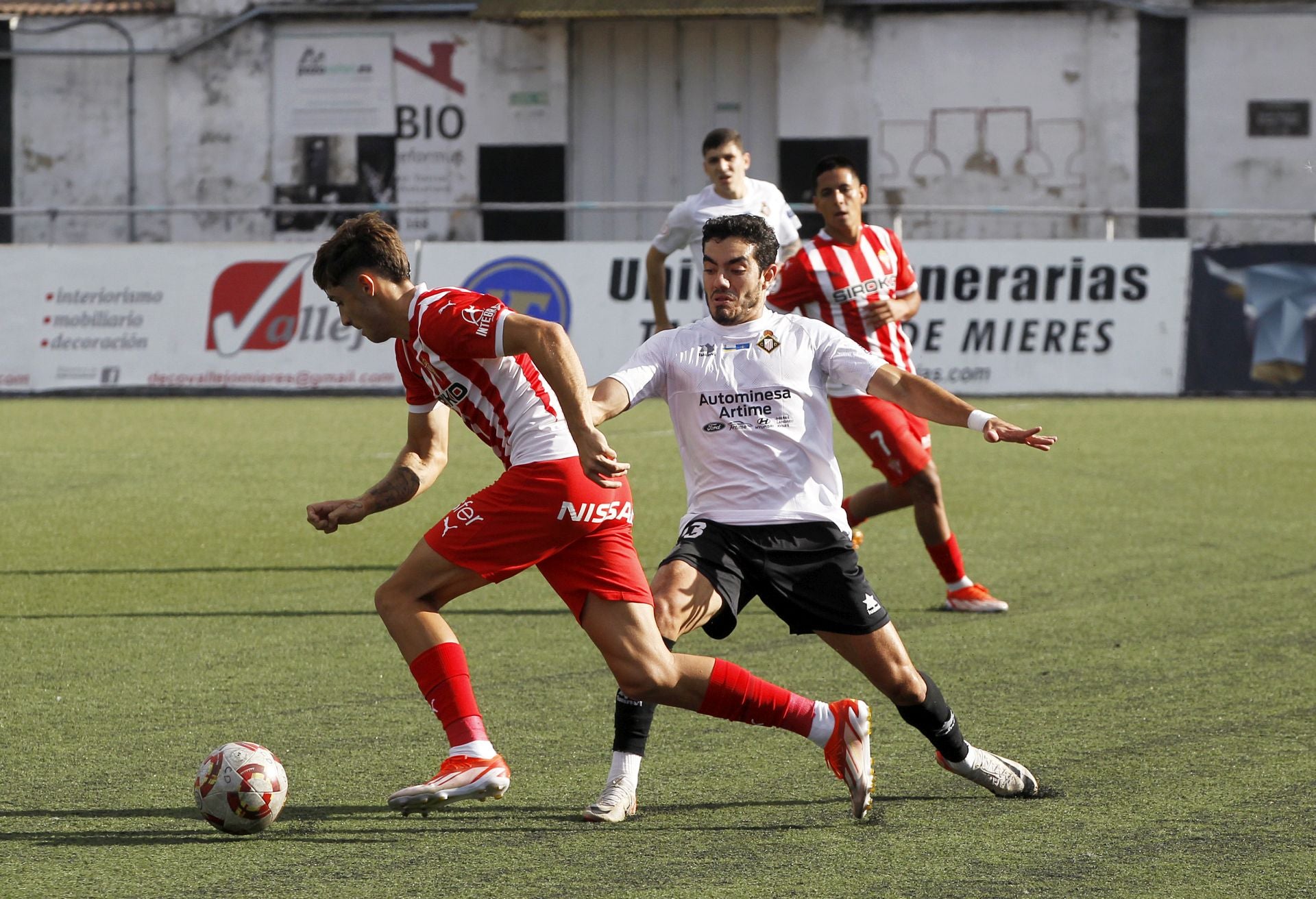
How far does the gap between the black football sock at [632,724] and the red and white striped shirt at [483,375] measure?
68 cm

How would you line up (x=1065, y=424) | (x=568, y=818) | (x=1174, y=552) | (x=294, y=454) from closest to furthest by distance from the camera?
(x=568, y=818) → (x=1174, y=552) → (x=294, y=454) → (x=1065, y=424)

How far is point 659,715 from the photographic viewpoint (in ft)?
20.2

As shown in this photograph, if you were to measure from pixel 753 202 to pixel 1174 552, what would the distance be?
3.03 meters

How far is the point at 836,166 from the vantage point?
28.3 ft

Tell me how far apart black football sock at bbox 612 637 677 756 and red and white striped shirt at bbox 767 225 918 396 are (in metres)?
4.02

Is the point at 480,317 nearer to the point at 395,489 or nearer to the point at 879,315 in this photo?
the point at 395,489

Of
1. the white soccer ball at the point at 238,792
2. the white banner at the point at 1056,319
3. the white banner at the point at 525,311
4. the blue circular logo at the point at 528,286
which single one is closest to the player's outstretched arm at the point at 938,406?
the white soccer ball at the point at 238,792

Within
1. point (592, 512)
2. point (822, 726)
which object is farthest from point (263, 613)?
point (822, 726)

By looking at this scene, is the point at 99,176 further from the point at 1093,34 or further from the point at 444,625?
the point at 444,625

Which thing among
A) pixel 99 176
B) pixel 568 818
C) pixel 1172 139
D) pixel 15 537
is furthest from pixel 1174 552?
pixel 99 176

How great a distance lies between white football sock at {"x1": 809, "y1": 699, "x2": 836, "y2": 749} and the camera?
16.4 ft

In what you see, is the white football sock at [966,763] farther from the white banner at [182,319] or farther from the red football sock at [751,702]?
the white banner at [182,319]

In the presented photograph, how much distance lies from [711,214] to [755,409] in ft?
16.1

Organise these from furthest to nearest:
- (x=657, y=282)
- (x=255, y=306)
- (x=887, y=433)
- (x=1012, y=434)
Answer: (x=255, y=306) → (x=657, y=282) → (x=887, y=433) → (x=1012, y=434)
